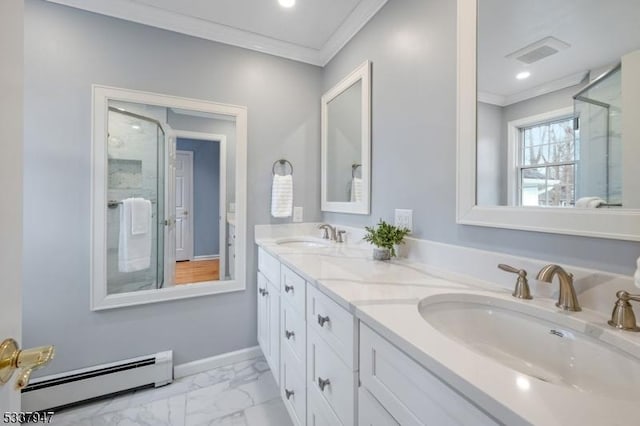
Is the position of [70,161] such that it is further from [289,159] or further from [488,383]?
[488,383]

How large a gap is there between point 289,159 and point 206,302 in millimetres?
1269

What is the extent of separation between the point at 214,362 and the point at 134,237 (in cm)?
106

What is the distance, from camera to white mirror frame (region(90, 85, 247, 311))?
170 cm

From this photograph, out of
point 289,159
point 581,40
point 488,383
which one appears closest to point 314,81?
point 289,159

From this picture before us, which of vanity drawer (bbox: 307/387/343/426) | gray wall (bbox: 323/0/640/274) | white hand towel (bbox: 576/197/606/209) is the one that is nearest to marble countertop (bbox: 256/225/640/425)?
gray wall (bbox: 323/0/640/274)

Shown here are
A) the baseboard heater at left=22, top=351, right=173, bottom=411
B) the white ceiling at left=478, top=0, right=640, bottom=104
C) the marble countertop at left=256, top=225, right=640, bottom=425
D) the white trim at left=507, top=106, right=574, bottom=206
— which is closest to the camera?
the marble countertop at left=256, top=225, right=640, bottom=425

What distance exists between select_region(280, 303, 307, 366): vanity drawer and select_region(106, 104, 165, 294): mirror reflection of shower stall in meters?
1.04

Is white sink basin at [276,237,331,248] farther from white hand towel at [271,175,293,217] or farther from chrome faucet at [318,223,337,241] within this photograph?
white hand towel at [271,175,293,217]

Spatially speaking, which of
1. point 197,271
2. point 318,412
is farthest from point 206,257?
point 318,412

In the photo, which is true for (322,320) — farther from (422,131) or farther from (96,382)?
(96,382)

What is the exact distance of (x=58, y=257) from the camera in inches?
64.2

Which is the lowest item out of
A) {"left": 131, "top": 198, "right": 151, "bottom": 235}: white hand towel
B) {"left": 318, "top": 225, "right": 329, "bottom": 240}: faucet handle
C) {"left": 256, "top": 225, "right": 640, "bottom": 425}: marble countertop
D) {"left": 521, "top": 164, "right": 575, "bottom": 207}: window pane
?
{"left": 256, "top": 225, "right": 640, "bottom": 425}: marble countertop

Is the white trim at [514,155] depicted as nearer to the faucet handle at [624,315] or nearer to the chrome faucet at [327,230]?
the faucet handle at [624,315]

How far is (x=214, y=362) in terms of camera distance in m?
2.00
